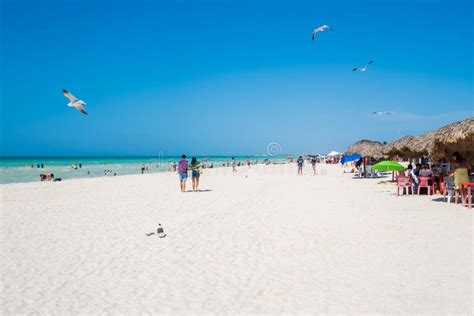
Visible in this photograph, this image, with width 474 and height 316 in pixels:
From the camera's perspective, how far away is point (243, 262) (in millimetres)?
5480

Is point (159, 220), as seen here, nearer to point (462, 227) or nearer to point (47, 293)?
point (47, 293)

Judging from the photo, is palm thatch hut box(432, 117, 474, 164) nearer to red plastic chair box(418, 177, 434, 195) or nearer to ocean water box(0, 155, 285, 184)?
red plastic chair box(418, 177, 434, 195)

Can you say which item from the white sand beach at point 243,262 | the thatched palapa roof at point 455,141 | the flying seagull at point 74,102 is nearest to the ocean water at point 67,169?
the flying seagull at point 74,102

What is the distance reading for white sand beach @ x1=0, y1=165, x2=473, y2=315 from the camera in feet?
13.3

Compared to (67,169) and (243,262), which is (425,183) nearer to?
(243,262)

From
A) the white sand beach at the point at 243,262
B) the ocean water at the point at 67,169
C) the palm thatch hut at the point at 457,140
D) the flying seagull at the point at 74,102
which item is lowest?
the white sand beach at the point at 243,262

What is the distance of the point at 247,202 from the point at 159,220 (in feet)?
12.4

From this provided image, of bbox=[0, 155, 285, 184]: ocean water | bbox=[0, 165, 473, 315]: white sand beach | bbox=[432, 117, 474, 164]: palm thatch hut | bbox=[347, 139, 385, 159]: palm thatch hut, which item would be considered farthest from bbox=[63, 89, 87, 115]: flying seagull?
bbox=[0, 155, 285, 184]: ocean water

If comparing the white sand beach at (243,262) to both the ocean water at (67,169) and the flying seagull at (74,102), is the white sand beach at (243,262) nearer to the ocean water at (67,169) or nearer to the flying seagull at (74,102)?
the flying seagull at (74,102)

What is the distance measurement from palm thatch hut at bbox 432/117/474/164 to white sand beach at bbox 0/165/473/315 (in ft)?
8.24

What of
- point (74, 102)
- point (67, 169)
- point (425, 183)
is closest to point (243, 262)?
point (74, 102)

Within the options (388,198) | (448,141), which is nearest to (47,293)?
(388,198)

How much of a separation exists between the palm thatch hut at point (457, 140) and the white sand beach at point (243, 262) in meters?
2.51

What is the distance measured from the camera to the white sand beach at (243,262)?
404 centimetres
